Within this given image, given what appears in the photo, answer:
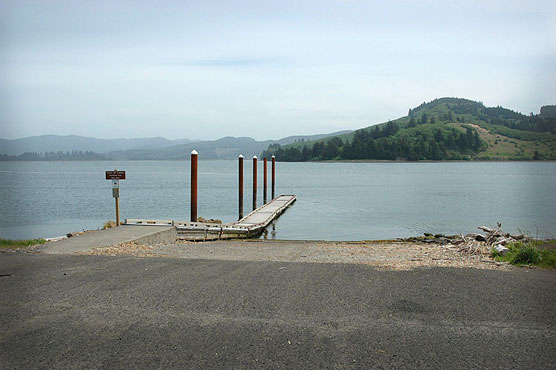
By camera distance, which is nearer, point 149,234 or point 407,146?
point 149,234

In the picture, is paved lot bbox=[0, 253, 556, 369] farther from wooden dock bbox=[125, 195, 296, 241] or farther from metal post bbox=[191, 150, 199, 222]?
metal post bbox=[191, 150, 199, 222]

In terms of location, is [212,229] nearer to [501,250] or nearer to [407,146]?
[501,250]

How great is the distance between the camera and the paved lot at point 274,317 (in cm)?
430

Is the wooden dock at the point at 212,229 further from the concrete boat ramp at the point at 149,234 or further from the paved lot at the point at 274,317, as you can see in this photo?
the paved lot at the point at 274,317

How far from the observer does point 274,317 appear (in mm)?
5359

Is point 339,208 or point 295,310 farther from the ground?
point 295,310

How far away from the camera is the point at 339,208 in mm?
35562

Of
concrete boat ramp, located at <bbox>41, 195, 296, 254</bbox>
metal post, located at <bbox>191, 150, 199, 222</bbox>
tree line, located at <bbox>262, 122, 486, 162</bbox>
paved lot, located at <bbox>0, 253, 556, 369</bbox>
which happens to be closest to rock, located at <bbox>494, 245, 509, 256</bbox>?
paved lot, located at <bbox>0, 253, 556, 369</bbox>

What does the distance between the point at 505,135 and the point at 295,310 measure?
534ft

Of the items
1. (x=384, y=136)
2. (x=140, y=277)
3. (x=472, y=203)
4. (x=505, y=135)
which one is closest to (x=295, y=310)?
(x=140, y=277)

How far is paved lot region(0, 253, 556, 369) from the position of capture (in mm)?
4305

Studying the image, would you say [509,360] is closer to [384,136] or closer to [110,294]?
[110,294]

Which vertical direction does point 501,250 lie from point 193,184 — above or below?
below

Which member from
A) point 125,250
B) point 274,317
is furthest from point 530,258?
point 125,250
